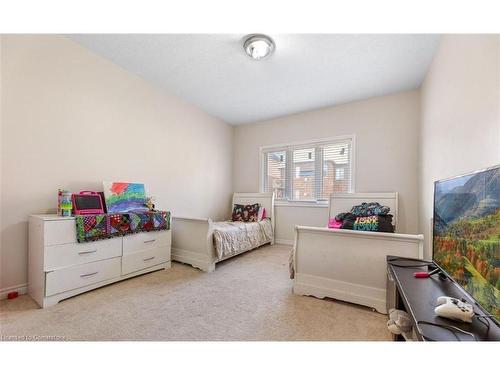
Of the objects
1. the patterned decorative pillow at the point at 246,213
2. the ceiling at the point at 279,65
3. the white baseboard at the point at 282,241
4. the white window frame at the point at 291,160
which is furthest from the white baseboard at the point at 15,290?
the white window frame at the point at 291,160

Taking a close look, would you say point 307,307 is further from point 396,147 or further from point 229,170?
point 229,170

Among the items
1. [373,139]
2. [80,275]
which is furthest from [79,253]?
[373,139]

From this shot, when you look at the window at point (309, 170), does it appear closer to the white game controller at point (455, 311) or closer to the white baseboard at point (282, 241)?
the white baseboard at point (282, 241)

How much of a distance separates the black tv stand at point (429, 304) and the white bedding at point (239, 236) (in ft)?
6.04

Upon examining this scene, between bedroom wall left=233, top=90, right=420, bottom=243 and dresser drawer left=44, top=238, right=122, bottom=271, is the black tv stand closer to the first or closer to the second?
bedroom wall left=233, top=90, right=420, bottom=243

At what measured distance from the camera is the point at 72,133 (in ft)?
7.63

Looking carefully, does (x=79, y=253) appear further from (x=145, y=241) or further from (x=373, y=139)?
(x=373, y=139)

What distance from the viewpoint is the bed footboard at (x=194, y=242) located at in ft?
8.80

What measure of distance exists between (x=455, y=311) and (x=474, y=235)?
349 millimetres
